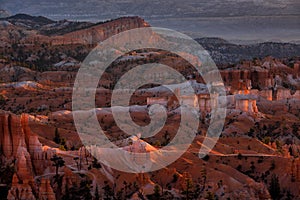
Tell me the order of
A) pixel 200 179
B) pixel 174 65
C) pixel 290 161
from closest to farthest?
pixel 200 179
pixel 290 161
pixel 174 65

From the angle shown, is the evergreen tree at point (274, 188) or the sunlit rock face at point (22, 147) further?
the evergreen tree at point (274, 188)

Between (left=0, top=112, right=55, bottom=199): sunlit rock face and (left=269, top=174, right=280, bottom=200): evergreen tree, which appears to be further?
(left=269, top=174, right=280, bottom=200): evergreen tree

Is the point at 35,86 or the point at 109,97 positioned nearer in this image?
the point at 109,97

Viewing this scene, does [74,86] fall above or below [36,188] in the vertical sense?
above

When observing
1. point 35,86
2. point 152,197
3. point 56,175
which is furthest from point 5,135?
point 35,86

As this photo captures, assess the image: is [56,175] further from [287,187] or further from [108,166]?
[287,187]

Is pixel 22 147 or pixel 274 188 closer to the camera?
pixel 22 147

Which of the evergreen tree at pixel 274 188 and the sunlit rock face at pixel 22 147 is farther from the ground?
the sunlit rock face at pixel 22 147

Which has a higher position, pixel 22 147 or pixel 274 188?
pixel 22 147

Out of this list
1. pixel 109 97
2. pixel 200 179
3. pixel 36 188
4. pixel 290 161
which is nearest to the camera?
pixel 36 188

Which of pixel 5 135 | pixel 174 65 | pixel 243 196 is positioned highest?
pixel 174 65

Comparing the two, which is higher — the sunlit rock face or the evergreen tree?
the sunlit rock face
